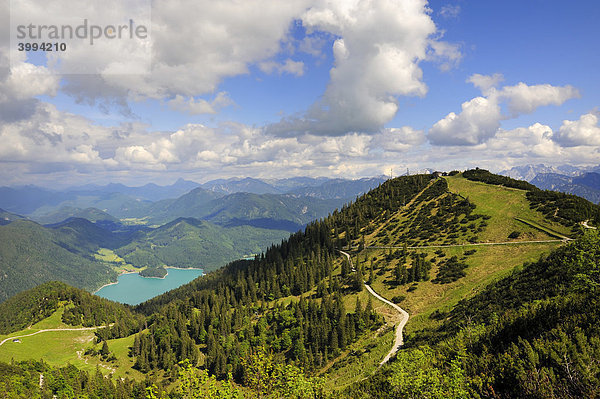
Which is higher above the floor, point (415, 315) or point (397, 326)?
point (415, 315)

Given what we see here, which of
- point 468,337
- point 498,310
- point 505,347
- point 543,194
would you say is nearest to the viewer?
point 505,347

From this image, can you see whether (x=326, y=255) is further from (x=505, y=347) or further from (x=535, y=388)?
(x=535, y=388)

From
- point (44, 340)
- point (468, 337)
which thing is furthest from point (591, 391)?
point (44, 340)

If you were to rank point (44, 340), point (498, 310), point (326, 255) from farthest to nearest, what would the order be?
point (326, 255) < point (44, 340) < point (498, 310)

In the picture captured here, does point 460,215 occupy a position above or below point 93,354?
above

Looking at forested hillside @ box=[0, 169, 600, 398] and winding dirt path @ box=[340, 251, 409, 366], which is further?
winding dirt path @ box=[340, 251, 409, 366]

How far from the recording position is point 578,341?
24.0 metres

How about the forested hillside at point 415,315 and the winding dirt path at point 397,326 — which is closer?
the forested hillside at point 415,315

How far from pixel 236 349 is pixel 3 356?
120889mm

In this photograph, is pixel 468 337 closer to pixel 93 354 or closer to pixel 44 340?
pixel 93 354

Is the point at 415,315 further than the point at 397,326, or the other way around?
the point at 415,315

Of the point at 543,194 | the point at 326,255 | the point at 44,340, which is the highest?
the point at 543,194

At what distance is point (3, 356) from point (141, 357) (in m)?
67.6

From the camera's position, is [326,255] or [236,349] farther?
[326,255]
